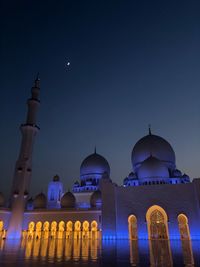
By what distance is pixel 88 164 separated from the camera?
30656 mm

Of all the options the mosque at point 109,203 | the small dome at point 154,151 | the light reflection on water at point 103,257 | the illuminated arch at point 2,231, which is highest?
the small dome at point 154,151

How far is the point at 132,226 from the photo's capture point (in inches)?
711

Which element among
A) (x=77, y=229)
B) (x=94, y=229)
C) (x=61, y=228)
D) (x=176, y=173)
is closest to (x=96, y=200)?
Result: (x=94, y=229)

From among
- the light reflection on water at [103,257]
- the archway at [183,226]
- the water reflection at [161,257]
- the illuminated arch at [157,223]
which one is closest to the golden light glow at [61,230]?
the illuminated arch at [157,223]

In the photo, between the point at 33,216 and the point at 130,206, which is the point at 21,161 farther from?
the point at 130,206

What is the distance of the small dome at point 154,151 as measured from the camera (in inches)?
981

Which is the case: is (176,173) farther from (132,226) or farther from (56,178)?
(56,178)

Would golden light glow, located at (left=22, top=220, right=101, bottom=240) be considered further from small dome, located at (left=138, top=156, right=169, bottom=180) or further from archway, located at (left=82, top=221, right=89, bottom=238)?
small dome, located at (left=138, top=156, right=169, bottom=180)

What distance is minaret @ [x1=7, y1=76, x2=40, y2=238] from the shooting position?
20984 mm

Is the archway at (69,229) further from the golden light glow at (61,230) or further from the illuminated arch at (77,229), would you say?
the illuminated arch at (77,229)

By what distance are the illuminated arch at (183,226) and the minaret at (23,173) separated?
1392 cm

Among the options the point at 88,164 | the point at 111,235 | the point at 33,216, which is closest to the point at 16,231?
the point at 33,216

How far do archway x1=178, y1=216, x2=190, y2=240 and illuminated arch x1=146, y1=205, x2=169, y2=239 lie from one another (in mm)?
1113

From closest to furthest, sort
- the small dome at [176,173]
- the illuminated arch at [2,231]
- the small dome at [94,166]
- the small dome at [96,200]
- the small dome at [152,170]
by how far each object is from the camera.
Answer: the illuminated arch at [2,231], the small dome at [152,170], the small dome at [96,200], the small dome at [176,173], the small dome at [94,166]
